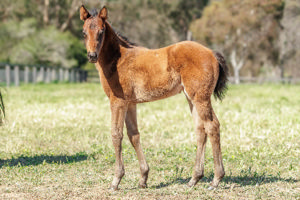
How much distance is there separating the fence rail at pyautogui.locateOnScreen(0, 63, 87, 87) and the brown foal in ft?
83.8

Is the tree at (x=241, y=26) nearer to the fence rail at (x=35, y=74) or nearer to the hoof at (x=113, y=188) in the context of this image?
the fence rail at (x=35, y=74)

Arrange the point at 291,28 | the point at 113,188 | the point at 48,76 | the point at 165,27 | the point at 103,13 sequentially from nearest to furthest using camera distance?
the point at 103,13 → the point at 113,188 → the point at 48,76 → the point at 291,28 → the point at 165,27

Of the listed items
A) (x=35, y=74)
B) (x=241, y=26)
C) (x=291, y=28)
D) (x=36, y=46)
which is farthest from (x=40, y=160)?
(x=291, y=28)

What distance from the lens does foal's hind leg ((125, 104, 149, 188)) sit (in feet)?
21.4

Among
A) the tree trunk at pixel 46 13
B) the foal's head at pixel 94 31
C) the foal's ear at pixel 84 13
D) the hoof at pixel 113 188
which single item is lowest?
the hoof at pixel 113 188

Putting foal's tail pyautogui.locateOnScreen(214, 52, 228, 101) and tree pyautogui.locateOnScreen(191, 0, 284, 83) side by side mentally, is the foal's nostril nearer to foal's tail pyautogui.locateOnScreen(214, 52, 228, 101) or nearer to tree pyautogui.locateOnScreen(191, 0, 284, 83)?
foal's tail pyautogui.locateOnScreen(214, 52, 228, 101)

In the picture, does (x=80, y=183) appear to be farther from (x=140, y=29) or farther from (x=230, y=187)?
(x=140, y=29)

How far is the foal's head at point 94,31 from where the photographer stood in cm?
580

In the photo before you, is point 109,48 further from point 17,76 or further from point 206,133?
point 17,76

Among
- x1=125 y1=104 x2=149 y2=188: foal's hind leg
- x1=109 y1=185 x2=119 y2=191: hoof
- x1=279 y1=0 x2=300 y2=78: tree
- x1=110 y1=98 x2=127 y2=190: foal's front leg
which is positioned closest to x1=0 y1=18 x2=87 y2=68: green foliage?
x1=279 y1=0 x2=300 y2=78: tree

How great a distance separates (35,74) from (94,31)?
32185 mm

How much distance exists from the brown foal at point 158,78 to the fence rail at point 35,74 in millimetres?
25537

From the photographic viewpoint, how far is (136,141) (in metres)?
6.62

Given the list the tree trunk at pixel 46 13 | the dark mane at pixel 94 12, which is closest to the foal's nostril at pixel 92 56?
the dark mane at pixel 94 12
